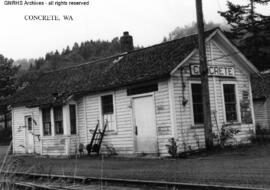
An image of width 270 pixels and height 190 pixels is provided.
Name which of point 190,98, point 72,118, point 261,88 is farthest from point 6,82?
point 190,98

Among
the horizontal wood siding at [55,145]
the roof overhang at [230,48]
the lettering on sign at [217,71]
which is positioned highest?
the roof overhang at [230,48]

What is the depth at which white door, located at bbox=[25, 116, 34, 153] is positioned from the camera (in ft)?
78.2

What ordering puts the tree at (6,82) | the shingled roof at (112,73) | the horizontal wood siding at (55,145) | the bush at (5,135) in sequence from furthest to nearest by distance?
the tree at (6,82), the bush at (5,135), the horizontal wood siding at (55,145), the shingled roof at (112,73)

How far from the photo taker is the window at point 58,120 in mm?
20984

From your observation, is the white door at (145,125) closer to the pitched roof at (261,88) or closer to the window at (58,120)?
the window at (58,120)

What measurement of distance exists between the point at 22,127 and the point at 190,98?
1153 cm

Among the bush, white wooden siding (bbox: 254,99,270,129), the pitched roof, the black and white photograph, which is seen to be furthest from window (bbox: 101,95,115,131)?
the bush

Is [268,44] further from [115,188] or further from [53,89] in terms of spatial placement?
[115,188]

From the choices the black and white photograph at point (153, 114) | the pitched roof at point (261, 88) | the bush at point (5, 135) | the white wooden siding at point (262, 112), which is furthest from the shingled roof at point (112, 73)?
the bush at point (5, 135)

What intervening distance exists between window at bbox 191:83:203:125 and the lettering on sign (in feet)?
1.90

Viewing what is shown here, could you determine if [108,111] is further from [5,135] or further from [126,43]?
[5,135]

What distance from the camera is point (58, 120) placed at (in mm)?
21047

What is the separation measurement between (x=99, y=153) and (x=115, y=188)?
32.5 ft

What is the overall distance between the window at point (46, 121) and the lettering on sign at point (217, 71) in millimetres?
8167
